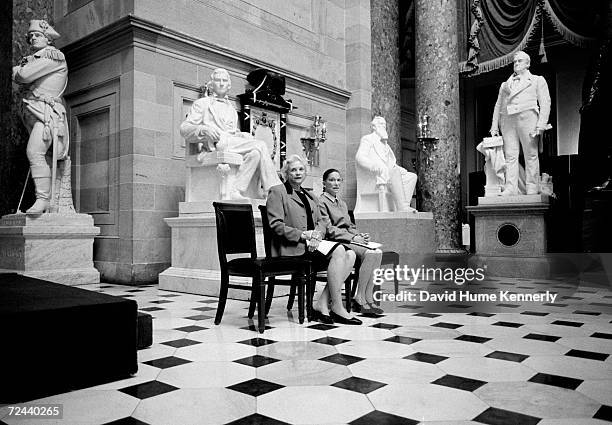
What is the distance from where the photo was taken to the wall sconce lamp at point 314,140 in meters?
9.40

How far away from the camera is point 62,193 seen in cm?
655

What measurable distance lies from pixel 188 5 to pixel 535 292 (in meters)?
5.88

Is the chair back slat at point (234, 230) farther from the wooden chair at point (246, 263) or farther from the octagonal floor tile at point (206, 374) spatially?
the octagonal floor tile at point (206, 374)

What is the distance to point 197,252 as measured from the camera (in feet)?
18.9

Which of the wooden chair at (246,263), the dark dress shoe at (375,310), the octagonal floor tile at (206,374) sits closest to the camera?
the octagonal floor tile at (206,374)

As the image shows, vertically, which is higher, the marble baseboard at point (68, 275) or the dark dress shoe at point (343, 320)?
the marble baseboard at point (68, 275)

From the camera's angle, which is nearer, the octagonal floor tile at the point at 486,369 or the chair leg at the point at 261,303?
the octagonal floor tile at the point at 486,369

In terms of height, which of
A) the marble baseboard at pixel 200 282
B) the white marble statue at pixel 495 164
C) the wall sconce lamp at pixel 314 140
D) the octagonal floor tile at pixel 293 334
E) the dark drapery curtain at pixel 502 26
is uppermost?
the dark drapery curtain at pixel 502 26

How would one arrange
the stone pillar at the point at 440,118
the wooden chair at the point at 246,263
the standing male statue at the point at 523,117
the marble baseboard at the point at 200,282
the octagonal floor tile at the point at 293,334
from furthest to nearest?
the stone pillar at the point at 440,118, the standing male statue at the point at 523,117, the marble baseboard at the point at 200,282, the wooden chair at the point at 246,263, the octagonal floor tile at the point at 293,334

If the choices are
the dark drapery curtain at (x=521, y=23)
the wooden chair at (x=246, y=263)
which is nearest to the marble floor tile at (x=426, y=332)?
the wooden chair at (x=246, y=263)

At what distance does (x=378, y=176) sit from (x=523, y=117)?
216 centimetres

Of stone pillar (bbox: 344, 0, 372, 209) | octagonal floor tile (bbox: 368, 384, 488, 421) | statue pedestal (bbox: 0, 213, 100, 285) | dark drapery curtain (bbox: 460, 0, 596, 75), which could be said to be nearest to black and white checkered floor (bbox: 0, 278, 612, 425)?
octagonal floor tile (bbox: 368, 384, 488, 421)

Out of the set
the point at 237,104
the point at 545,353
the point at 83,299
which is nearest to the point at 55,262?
the point at 237,104

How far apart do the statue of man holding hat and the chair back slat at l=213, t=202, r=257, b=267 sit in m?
3.40
